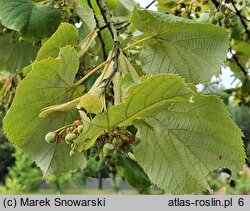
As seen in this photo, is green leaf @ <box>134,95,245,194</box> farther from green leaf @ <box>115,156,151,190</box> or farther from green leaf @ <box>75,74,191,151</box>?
green leaf @ <box>115,156,151,190</box>

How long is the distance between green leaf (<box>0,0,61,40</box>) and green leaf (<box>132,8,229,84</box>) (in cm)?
33

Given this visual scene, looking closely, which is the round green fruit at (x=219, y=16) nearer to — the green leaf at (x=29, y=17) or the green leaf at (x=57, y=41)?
the green leaf at (x=29, y=17)

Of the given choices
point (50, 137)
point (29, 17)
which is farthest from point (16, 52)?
point (50, 137)

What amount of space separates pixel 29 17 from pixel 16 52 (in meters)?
0.32

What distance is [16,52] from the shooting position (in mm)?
1573

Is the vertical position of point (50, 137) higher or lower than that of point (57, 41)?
lower

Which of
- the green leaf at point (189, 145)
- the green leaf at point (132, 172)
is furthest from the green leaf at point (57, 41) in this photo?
the green leaf at point (132, 172)

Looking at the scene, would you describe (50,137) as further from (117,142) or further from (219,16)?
(219,16)

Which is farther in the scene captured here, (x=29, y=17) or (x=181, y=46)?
(x=29, y=17)

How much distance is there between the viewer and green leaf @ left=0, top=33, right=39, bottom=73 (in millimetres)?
1573

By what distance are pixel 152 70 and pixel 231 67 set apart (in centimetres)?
128

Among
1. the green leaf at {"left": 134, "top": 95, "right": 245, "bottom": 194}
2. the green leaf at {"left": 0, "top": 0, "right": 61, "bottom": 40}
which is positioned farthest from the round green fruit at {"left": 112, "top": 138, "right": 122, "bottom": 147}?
the green leaf at {"left": 0, "top": 0, "right": 61, "bottom": 40}

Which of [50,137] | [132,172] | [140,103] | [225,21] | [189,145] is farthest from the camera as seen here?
[225,21]

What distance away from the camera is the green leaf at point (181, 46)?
97 cm
